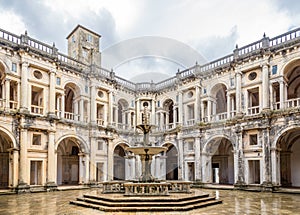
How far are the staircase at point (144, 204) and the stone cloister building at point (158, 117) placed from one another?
909cm

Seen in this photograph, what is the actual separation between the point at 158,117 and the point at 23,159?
14320mm

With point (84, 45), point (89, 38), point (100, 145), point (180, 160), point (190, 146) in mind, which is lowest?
point (180, 160)

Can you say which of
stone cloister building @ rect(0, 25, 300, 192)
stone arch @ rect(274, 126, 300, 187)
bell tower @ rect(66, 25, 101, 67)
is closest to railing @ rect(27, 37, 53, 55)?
stone cloister building @ rect(0, 25, 300, 192)

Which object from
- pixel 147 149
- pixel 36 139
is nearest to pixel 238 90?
pixel 147 149

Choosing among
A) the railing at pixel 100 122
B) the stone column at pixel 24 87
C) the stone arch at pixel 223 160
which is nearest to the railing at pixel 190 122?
the stone arch at pixel 223 160

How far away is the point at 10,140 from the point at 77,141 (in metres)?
5.83

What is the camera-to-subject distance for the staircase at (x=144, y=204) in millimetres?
10820

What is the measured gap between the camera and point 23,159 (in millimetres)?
18859

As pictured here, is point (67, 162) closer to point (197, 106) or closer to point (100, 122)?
point (100, 122)

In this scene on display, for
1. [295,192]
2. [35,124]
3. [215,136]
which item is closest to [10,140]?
[35,124]

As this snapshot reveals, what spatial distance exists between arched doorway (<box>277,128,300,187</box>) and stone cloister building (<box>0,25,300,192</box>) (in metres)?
0.08

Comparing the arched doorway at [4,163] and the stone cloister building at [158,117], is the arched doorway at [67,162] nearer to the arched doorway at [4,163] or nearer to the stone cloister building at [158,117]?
the stone cloister building at [158,117]

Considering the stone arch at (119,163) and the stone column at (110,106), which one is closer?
the stone column at (110,106)

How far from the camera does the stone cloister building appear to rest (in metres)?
19.2
